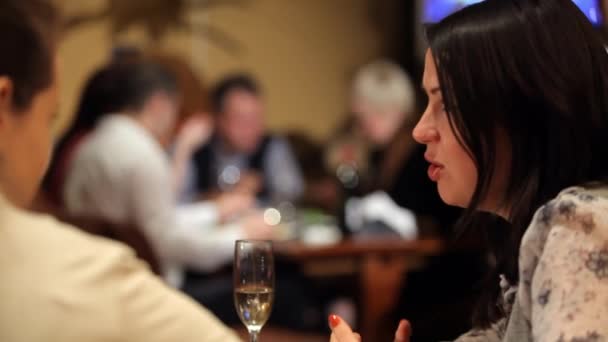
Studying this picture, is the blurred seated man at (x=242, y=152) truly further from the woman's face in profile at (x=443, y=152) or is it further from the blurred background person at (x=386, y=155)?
the woman's face in profile at (x=443, y=152)

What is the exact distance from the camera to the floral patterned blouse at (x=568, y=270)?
0.97 meters

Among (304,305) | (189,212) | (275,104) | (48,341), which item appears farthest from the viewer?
(275,104)

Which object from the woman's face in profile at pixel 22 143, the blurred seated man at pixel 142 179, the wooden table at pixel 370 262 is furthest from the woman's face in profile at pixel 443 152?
the wooden table at pixel 370 262

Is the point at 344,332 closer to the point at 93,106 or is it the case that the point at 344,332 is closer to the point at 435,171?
the point at 435,171

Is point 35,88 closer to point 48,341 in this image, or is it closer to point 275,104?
point 48,341

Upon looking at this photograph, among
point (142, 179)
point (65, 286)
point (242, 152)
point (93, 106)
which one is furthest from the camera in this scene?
point (242, 152)

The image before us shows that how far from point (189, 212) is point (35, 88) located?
2.60 metres

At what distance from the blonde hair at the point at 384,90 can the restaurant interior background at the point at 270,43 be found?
0.13 m

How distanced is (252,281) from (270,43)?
4.41m

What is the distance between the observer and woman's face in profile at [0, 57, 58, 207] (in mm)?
1065

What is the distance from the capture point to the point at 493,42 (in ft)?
3.75

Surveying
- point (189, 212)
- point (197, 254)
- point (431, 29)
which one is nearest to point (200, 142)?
point (189, 212)

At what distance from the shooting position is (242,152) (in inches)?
187

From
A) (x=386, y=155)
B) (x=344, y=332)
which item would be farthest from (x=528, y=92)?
(x=386, y=155)
